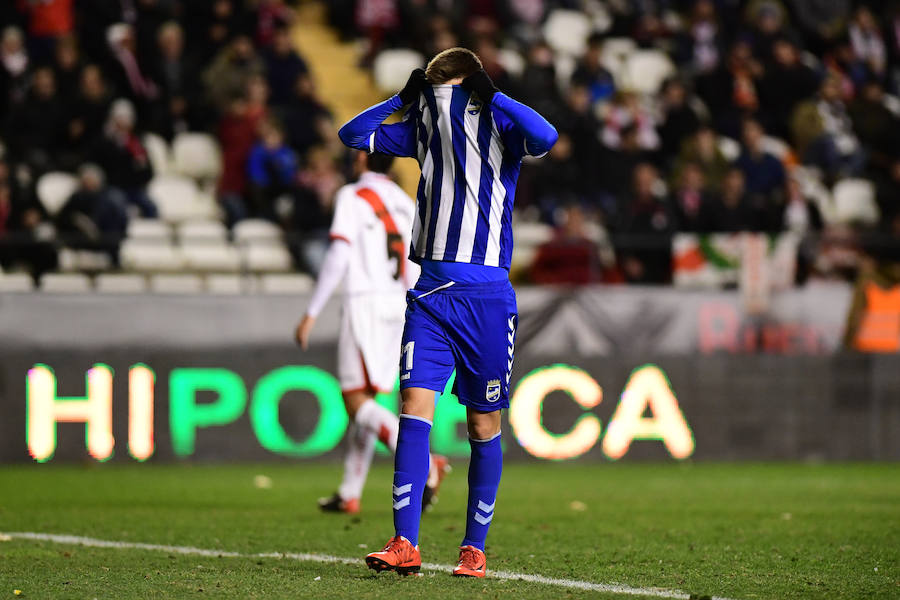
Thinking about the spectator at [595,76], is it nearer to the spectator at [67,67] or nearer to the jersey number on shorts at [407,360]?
the spectator at [67,67]

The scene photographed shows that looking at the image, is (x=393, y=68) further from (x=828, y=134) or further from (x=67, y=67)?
(x=828, y=134)

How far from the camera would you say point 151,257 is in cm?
1255

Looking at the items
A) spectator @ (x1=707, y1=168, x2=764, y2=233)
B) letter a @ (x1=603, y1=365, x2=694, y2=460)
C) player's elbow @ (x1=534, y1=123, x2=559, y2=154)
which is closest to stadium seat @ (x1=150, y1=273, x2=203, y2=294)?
letter a @ (x1=603, y1=365, x2=694, y2=460)

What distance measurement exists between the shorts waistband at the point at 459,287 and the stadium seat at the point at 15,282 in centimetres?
720

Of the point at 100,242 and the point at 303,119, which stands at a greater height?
the point at 303,119

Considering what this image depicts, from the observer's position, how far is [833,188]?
16250 mm

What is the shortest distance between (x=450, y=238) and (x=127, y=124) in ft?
29.0

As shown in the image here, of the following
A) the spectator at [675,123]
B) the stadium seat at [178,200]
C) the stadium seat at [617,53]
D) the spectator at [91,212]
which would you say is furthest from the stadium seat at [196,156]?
the stadium seat at [617,53]

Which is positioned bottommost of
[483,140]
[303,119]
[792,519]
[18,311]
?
[792,519]

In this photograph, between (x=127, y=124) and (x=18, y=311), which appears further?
(x=127, y=124)

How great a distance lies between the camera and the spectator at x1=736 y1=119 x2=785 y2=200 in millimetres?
15641

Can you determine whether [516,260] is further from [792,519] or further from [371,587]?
[371,587]

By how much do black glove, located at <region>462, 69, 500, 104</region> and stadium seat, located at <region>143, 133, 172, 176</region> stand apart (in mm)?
9326

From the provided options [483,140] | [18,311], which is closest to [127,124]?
[18,311]
